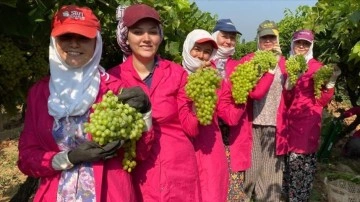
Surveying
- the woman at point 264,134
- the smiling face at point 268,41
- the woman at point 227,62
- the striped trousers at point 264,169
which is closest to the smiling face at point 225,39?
the woman at point 227,62

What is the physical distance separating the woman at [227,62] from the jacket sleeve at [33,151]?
159 cm

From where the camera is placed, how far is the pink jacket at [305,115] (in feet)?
14.4

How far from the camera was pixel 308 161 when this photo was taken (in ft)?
15.2

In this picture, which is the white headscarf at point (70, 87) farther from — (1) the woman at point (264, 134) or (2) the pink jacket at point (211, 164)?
(1) the woman at point (264, 134)

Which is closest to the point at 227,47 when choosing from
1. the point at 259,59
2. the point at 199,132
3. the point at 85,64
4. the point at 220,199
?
the point at 259,59

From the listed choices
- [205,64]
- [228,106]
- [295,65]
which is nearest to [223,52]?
[295,65]

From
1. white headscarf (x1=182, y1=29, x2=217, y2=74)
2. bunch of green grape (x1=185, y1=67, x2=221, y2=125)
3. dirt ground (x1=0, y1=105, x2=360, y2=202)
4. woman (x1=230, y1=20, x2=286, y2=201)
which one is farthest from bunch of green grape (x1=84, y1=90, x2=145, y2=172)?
dirt ground (x1=0, y1=105, x2=360, y2=202)

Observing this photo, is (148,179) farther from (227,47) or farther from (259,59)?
(227,47)

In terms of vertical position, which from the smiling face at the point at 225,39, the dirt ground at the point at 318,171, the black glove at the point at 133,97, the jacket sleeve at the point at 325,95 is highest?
the smiling face at the point at 225,39

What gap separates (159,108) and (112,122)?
0.59 metres

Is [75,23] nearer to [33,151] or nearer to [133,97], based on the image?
[133,97]

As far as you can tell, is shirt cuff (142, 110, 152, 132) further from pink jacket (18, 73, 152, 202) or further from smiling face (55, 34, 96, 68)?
smiling face (55, 34, 96, 68)

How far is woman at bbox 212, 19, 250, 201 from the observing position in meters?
3.51

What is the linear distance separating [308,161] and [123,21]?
2.84 meters
